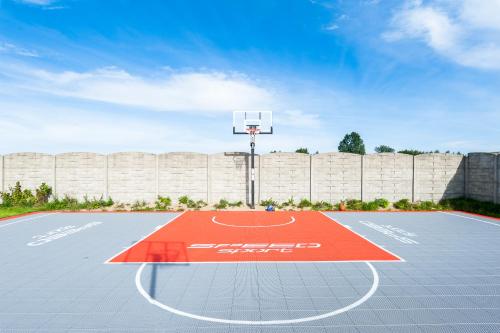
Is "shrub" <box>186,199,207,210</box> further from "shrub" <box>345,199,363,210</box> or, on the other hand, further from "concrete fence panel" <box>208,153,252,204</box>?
"shrub" <box>345,199,363,210</box>

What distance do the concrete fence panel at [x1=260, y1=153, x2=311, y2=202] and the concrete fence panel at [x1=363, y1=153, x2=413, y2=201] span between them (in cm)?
417

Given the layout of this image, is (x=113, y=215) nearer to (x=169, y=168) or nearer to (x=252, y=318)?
(x=169, y=168)

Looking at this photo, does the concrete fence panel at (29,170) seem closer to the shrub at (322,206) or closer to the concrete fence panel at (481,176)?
the shrub at (322,206)

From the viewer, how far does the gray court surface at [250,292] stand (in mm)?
5895

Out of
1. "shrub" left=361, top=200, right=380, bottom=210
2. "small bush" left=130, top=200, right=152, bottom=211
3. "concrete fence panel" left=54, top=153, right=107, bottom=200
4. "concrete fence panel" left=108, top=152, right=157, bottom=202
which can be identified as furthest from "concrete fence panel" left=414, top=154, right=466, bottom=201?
"concrete fence panel" left=54, top=153, right=107, bottom=200

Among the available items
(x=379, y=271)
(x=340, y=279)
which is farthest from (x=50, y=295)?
(x=379, y=271)

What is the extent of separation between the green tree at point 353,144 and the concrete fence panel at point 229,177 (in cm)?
7041

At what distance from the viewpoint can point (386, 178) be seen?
22297 mm

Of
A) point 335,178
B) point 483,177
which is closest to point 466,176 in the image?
point 483,177

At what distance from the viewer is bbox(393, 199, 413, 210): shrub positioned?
2142 centimetres

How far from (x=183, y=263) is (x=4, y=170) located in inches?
803

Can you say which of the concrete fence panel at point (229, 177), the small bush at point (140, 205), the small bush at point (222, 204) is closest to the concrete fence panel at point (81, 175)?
the small bush at point (140, 205)

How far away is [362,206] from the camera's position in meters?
21.2

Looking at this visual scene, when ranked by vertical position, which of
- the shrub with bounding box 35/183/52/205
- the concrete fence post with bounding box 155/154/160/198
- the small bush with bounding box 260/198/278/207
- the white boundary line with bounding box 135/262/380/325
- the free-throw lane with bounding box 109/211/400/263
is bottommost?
the white boundary line with bounding box 135/262/380/325
